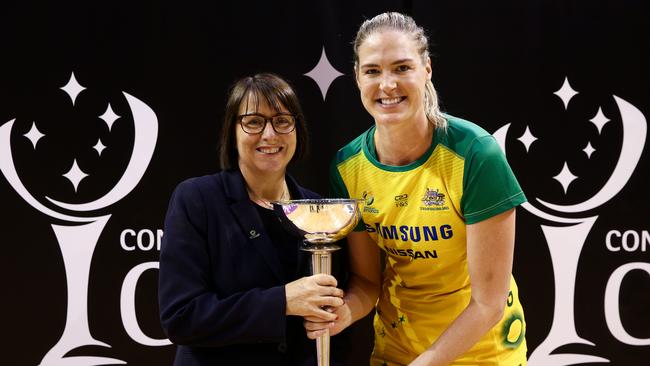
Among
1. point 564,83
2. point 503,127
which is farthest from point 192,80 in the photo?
point 564,83

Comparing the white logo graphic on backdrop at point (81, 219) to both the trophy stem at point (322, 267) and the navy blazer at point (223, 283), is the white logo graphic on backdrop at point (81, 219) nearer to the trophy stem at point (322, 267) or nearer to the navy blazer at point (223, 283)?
the navy blazer at point (223, 283)

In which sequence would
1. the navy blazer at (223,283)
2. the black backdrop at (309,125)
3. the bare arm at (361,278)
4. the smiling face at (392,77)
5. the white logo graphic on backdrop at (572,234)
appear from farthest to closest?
the white logo graphic on backdrop at (572,234), the black backdrop at (309,125), the bare arm at (361,278), the smiling face at (392,77), the navy blazer at (223,283)

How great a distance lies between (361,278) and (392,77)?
666 millimetres

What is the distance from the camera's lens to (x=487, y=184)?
4.99 feet

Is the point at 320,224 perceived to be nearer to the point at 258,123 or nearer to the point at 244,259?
the point at 244,259

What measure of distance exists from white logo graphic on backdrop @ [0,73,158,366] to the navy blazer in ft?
3.23

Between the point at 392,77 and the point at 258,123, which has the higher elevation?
the point at 392,77

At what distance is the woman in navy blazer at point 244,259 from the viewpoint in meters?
1.48

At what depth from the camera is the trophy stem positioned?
154cm

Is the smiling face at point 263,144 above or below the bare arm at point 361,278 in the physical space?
above

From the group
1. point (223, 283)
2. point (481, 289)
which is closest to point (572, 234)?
point (481, 289)

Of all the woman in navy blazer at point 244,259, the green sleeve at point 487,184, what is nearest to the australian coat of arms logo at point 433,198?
the green sleeve at point 487,184

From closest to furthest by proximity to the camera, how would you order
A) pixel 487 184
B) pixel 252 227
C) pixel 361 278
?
pixel 487 184
pixel 252 227
pixel 361 278

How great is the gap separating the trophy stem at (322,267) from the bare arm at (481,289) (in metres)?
0.26
